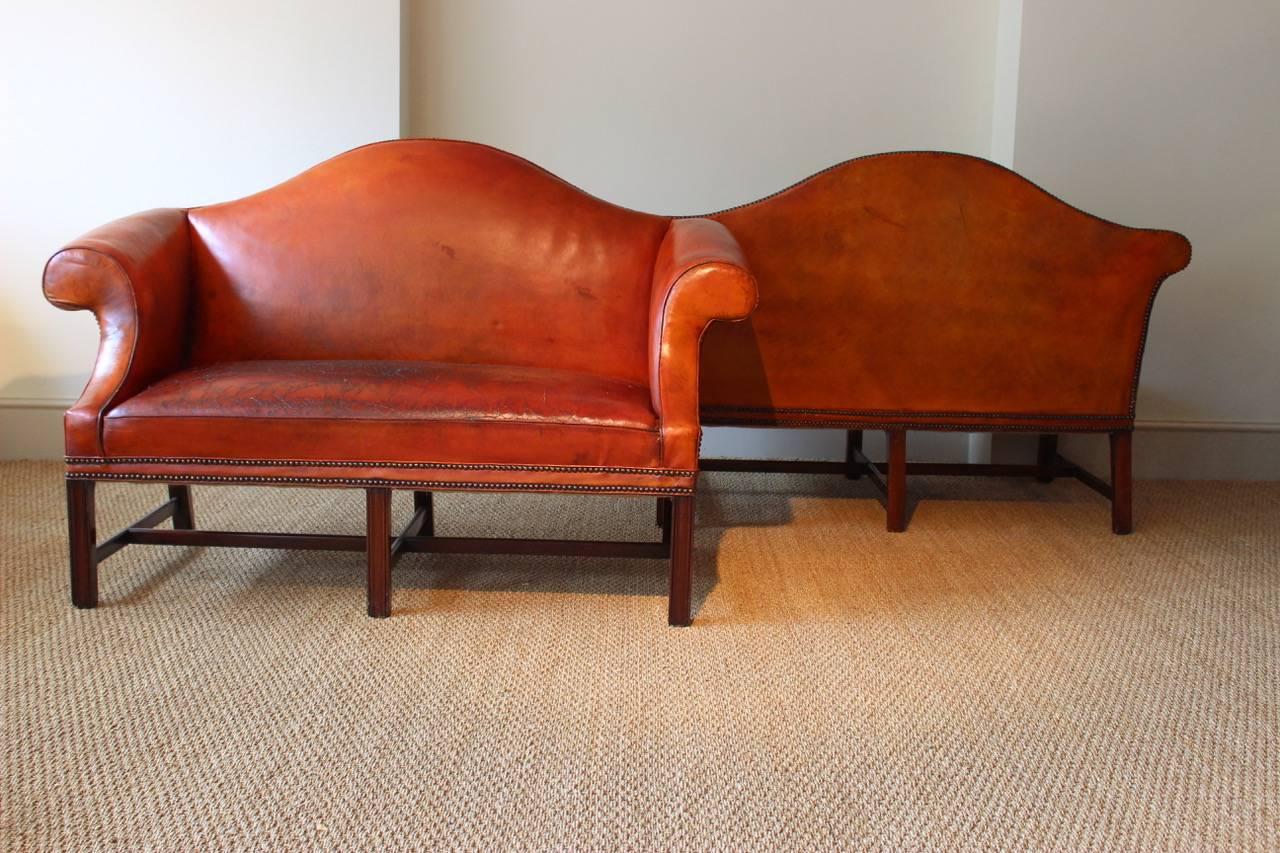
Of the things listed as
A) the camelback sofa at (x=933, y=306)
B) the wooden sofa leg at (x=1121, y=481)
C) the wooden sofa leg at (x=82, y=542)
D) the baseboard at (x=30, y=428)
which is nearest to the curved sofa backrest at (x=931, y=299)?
the camelback sofa at (x=933, y=306)

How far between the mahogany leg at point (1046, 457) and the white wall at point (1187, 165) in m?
0.48

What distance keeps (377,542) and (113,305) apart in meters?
0.70

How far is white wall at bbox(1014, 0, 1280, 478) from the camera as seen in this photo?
3283mm

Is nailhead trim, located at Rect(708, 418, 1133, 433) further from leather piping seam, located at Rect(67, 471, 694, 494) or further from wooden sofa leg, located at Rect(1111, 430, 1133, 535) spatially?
leather piping seam, located at Rect(67, 471, 694, 494)

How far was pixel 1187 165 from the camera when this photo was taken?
337 cm

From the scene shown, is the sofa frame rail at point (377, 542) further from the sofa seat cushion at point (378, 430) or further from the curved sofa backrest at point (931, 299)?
the curved sofa backrest at point (931, 299)

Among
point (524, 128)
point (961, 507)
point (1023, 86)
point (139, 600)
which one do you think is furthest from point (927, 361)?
point (139, 600)

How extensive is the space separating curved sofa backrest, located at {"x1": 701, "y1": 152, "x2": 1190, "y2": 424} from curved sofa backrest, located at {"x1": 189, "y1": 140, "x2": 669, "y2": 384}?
322 mm

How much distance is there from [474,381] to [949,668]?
1.07 meters

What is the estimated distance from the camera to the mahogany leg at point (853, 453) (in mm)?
3223

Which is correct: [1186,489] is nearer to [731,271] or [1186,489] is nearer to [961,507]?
[961,507]

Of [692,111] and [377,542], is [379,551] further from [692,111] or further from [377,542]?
[692,111]

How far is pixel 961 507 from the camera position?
3.11m

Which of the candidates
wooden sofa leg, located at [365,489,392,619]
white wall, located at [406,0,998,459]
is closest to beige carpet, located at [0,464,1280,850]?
wooden sofa leg, located at [365,489,392,619]
